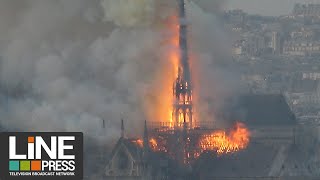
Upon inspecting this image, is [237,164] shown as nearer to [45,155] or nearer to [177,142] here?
[177,142]

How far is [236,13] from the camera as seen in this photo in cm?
19700

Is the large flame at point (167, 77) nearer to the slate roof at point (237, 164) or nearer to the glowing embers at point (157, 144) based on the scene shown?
the glowing embers at point (157, 144)

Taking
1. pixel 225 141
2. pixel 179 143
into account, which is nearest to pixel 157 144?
pixel 179 143

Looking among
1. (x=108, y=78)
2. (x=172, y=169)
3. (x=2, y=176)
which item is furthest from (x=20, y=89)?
(x=2, y=176)

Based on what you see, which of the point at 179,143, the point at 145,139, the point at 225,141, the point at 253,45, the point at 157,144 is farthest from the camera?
the point at 253,45

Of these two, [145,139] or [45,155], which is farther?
[145,139]

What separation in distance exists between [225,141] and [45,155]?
137ft

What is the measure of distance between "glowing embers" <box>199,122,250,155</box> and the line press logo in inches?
1524

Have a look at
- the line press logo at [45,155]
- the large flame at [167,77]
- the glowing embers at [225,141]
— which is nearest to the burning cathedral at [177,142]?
the glowing embers at [225,141]

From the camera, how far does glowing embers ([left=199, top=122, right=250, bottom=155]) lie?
261 feet

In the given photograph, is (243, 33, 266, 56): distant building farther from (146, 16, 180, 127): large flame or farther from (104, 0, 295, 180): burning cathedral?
(104, 0, 295, 180): burning cathedral

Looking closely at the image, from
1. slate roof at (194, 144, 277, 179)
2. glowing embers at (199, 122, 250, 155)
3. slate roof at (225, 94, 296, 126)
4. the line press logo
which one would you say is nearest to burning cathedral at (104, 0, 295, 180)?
glowing embers at (199, 122, 250, 155)

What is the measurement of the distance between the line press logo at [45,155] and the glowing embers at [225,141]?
127 ft

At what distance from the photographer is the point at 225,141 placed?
81.1m
